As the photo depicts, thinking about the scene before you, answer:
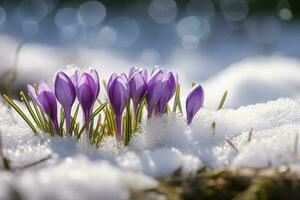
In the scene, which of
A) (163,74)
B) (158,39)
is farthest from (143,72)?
(158,39)

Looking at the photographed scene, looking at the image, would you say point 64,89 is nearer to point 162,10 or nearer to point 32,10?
point 162,10

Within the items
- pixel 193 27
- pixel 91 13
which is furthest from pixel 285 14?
pixel 91 13

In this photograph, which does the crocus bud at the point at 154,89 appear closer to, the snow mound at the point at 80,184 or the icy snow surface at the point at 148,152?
the icy snow surface at the point at 148,152

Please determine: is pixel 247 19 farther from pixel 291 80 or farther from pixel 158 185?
pixel 158 185

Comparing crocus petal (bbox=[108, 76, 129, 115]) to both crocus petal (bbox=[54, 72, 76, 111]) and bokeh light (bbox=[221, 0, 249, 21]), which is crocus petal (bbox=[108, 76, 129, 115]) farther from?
bokeh light (bbox=[221, 0, 249, 21])

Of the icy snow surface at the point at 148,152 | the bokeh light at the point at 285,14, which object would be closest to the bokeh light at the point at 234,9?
the bokeh light at the point at 285,14

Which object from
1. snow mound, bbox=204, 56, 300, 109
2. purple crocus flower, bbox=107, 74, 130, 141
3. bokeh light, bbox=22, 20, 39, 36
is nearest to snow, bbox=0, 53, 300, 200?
purple crocus flower, bbox=107, 74, 130, 141
